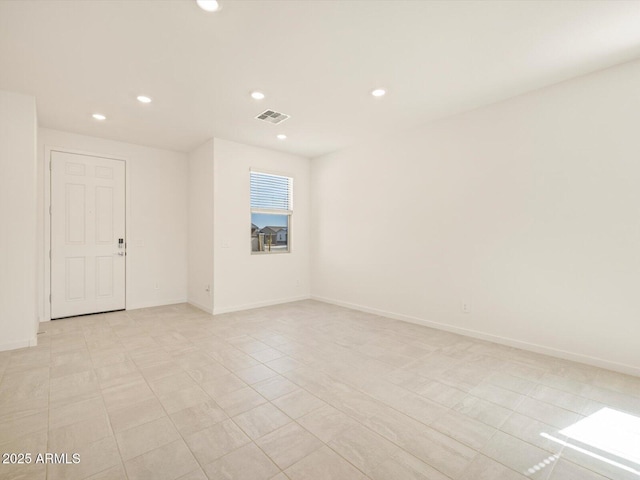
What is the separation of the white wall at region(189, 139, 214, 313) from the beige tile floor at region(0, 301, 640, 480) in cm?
138

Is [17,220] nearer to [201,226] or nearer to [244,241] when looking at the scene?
[201,226]

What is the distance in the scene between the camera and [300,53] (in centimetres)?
249

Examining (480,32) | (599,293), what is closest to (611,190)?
(599,293)

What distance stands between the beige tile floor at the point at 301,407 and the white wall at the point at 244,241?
1334 millimetres

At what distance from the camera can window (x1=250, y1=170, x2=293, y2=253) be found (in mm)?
5184

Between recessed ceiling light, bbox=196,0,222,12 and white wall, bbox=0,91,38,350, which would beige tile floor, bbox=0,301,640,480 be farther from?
recessed ceiling light, bbox=196,0,222,12

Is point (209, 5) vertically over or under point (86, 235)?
over

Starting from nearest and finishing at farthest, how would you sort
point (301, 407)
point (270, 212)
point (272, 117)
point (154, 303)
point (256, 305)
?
point (301, 407) < point (272, 117) < point (256, 305) < point (154, 303) < point (270, 212)

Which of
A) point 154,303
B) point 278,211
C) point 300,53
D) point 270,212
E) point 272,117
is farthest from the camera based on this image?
point 278,211

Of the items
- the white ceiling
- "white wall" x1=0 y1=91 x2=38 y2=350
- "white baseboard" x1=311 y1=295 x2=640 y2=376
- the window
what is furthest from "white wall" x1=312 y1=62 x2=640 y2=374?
"white wall" x1=0 y1=91 x2=38 y2=350

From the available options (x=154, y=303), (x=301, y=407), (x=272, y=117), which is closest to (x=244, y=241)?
(x=154, y=303)

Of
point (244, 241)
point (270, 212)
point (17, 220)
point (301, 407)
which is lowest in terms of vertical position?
point (301, 407)

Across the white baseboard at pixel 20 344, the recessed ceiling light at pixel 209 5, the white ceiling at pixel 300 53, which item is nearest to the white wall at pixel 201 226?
the white ceiling at pixel 300 53

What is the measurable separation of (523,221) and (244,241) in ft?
12.5
